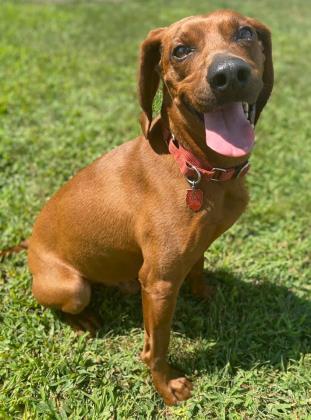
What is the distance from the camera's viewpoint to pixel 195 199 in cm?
270

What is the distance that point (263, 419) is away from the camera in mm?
2947

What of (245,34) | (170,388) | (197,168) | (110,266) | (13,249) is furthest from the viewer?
(13,249)

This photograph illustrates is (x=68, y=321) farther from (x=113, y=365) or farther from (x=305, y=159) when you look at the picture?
(x=305, y=159)

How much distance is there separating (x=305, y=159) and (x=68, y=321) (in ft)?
11.2

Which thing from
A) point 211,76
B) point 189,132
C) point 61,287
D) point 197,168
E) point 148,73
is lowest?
point 61,287

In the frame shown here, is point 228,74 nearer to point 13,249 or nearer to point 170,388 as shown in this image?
point 170,388

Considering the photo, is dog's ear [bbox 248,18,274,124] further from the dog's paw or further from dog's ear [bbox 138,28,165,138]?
the dog's paw

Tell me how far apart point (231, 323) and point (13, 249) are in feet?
6.48

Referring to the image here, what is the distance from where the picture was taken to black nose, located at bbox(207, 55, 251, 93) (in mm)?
2232

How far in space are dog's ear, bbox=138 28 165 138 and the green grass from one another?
5.41ft

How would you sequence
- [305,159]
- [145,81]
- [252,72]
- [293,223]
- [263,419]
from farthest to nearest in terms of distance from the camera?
[305,159]
[293,223]
[263,419]
[145,81]
[252,72]

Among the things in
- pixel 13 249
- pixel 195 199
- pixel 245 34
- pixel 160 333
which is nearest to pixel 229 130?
pixel 195 199

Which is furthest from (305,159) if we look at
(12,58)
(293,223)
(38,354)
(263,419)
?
(12,58)

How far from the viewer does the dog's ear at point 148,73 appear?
2.70 m
